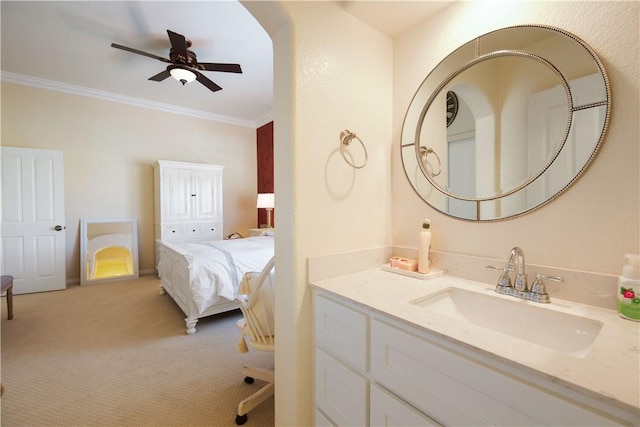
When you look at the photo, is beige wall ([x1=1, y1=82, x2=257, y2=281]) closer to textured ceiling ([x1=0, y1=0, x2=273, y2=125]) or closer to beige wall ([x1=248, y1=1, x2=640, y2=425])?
textured ceiling ([x1=0, y1=0, x2=273, y2=125])

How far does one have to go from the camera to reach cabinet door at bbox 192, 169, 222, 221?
4.58 meters

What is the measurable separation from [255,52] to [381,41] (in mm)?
2079

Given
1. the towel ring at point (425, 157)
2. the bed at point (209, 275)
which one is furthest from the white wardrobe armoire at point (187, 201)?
the towel ring at point (425, 157)

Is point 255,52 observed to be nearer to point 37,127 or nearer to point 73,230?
point 37,127

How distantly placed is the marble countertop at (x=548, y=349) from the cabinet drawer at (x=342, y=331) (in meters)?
0.07

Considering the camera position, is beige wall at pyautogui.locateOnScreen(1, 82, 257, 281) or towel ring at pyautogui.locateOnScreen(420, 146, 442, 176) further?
beige wall at pyautogui.locateOnScreen(1, 82, 257, 281)

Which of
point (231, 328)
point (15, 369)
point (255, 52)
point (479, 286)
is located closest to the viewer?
point (479, 286)

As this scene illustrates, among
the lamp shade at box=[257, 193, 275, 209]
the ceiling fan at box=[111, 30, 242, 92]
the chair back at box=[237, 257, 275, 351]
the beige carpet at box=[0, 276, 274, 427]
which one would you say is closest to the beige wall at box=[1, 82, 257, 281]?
the lamp shade at box=[257, 193, 275, 209]

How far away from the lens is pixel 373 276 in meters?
1.33

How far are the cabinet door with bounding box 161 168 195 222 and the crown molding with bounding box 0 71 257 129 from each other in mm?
1162

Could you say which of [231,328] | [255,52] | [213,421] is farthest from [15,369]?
[255,52]

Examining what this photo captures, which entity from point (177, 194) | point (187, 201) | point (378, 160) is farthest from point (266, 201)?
Answer: point (378, 160)

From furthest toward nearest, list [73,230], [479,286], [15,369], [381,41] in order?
1. [73,230]
2. [15,369]
3. [381,41]
4. [479,286]

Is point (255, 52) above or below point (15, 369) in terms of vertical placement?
above
